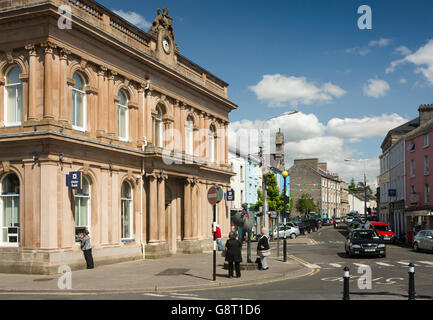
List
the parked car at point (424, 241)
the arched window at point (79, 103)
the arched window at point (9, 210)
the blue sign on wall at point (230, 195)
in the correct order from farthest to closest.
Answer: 1. the blue sign on wall at point (230, 195)
2. the parked car at point (424, 241)
3. the arched window at point (79, 103)
4. the arched window at point (9, 210)

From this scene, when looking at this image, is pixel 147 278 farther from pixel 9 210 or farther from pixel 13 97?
pixel 13 97

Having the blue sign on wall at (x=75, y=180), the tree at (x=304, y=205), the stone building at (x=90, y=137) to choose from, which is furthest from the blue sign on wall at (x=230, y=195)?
the tree at (x=304, y=205)

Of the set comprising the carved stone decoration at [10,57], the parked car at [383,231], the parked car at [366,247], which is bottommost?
the parked car at [383,231]

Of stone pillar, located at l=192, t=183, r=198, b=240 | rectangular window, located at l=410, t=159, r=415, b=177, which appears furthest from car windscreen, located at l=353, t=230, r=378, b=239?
rectangular window, located at l=410, t=159, r=415, b=177

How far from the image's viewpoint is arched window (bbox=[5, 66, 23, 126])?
2197 centimetres

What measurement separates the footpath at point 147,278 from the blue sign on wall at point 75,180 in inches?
135

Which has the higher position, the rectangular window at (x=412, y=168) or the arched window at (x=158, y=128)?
A: the arched window at (x=158, y=128)

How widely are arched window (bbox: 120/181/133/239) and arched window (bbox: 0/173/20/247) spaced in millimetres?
5723

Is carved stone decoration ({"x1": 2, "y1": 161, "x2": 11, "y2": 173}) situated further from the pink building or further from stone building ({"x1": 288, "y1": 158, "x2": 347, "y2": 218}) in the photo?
stone building ({"x1": 288, "y1": 158, "x2": 347, "y2": 218})

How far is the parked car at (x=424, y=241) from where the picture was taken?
32469 mm

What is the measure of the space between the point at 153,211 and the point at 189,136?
832 centimetres

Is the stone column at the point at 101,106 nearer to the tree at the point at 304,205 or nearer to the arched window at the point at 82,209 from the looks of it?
the arched window at the point at 82,209

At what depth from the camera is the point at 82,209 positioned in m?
23.0
